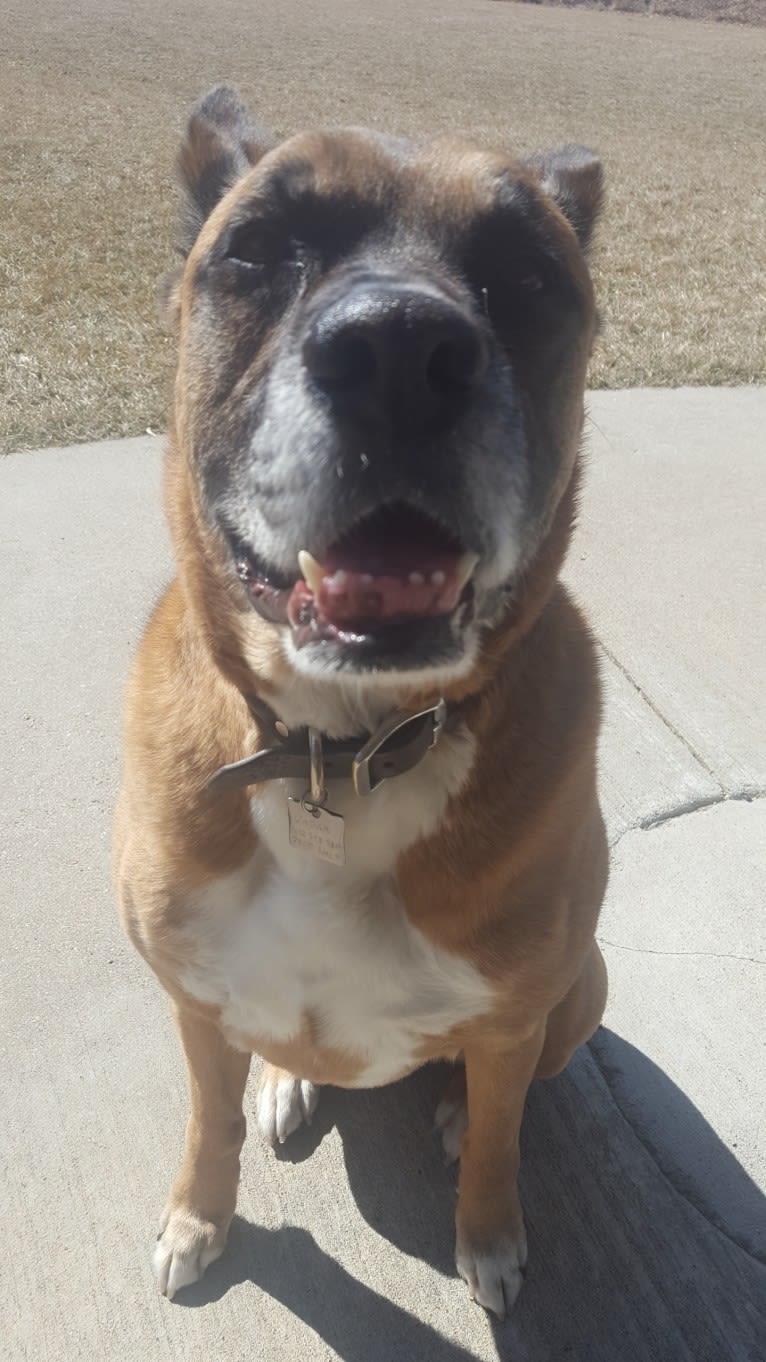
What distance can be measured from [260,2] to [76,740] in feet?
82.5

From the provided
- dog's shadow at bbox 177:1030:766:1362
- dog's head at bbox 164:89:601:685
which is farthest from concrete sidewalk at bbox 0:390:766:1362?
dog's head at bbox 164:89:601:685

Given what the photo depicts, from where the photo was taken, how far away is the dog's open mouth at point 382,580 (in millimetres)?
1440

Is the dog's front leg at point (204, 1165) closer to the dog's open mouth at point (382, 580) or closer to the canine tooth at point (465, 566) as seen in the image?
the dog's open mouth at point (382, 580)

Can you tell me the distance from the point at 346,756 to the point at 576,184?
120 cm

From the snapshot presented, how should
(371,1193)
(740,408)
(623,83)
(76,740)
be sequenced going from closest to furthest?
(371,1193) < (76,740) < (740,408) < (623,83)

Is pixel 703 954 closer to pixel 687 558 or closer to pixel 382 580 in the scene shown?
pixel 382 580

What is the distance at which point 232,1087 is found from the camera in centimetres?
203

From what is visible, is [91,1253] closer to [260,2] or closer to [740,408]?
[740,408]

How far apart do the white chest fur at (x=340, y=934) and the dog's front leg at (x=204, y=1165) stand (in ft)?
0.75

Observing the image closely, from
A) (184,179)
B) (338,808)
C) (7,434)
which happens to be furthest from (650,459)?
(338,808)

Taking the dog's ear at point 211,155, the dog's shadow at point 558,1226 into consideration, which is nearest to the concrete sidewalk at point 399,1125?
the dog's shadow at point 558,1226

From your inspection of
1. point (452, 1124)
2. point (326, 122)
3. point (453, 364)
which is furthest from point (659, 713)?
point (326, 122)

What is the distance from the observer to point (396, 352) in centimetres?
129

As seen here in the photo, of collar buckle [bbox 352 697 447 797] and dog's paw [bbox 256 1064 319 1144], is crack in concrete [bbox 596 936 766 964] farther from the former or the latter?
collar buckle [bbox 352 697 447 797]
